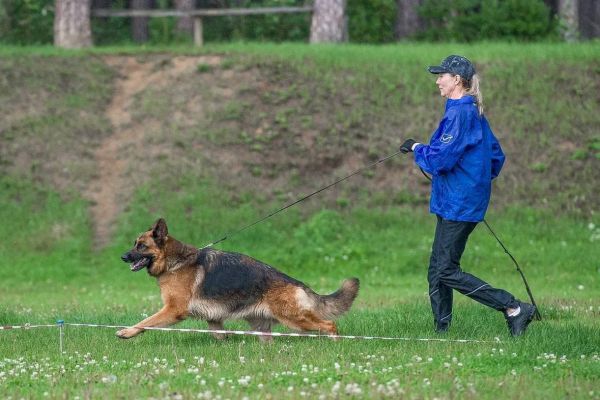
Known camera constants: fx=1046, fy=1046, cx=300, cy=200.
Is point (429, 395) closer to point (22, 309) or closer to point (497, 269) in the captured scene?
point (22, 309)

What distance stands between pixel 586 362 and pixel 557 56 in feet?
54.0

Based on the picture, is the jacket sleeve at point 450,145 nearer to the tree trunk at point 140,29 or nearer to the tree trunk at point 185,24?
the tree trunk at point 185,24

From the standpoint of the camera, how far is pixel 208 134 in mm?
21047

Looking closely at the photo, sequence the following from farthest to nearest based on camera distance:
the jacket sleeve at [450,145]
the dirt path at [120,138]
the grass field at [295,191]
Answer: the dirt path at [120,138] → the grass field at [295,191] → the jacket sleeve at [450,145]

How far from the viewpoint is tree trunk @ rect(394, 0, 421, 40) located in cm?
2898

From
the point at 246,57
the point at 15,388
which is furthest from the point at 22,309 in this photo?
the point at 246,57

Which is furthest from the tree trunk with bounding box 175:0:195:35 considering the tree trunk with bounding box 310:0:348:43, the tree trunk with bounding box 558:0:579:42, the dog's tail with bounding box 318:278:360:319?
the dog's tail with bounding box 318:278:360:319

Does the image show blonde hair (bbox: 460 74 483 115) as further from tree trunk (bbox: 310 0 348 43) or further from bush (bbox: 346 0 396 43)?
bush (bbox: 346 0 396 43)

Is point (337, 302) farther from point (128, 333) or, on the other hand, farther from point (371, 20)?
point (371, 20)

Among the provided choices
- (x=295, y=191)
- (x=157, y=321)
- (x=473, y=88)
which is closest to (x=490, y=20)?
(x=295, y=191)

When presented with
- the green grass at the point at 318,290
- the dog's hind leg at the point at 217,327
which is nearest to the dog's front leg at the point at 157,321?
the green grass at the point at 318,290

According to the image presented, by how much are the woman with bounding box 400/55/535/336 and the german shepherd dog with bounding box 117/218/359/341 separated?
1.00 m

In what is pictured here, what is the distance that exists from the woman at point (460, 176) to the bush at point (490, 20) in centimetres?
1796

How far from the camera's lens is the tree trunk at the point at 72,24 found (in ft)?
81.6
